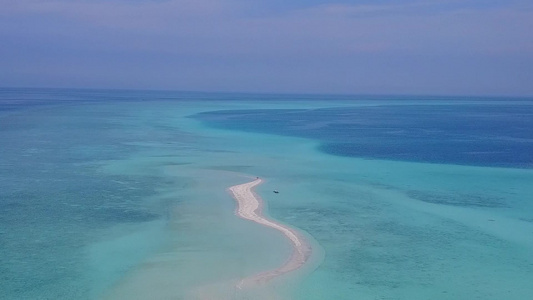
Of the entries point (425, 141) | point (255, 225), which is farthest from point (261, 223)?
point (425, 141)

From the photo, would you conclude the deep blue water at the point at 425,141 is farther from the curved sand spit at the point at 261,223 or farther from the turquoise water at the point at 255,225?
the curved sand spit at the point at 261,223

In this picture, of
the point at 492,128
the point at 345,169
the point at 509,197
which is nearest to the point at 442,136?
the point at 492,128

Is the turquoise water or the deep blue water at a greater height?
the deep blue water

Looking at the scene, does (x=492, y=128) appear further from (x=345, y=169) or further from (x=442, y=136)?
(x=345, y=169)

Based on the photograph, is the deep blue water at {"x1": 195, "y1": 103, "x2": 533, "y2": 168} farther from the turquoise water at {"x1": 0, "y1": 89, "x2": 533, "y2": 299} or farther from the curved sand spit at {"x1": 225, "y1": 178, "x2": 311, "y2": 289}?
the curved sand spit at {"x1": 225, "y1": 178, "x2": 311, "y2": 289}

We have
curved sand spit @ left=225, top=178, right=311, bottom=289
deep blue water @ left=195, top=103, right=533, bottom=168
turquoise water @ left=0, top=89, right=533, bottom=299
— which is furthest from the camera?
deep blue water @ left=195, top=103, right=533, bottom=168

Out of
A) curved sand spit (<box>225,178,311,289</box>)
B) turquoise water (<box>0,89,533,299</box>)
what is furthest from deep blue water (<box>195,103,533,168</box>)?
curved sand spit (<box>225,178,311,289</box>)
